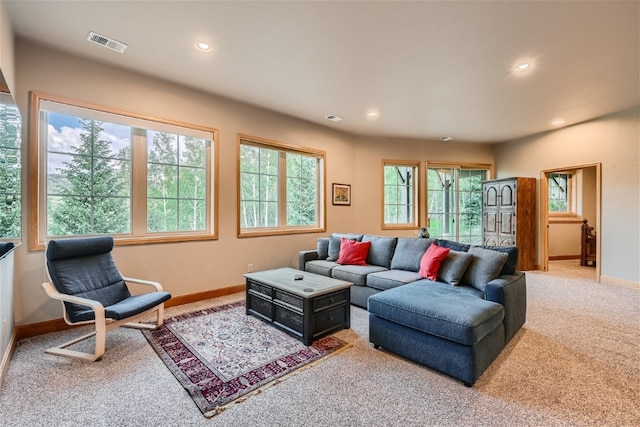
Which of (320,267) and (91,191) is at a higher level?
(91,191)

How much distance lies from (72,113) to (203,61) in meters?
1.40

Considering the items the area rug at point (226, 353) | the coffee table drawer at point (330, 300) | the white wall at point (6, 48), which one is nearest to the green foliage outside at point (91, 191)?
the white wall at point (6, 48)

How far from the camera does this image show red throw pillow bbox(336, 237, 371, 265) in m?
4.03

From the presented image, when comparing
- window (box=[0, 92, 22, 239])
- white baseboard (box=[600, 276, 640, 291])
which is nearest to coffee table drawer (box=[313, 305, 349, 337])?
window (box=[0, 92, 22, 239])

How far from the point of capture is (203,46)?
2744mm

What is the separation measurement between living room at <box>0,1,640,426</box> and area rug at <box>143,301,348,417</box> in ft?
2.88

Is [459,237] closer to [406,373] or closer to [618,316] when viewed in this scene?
[618,316]

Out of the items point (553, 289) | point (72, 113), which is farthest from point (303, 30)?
point (553, 289)

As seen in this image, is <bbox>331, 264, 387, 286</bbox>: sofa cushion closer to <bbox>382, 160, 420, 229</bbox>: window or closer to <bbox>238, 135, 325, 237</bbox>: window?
<bbox>238, 135, 325, 237</bbox>: window

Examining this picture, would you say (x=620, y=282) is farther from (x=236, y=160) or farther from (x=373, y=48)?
(x=236, y=160)

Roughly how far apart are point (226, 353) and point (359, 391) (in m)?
1.14

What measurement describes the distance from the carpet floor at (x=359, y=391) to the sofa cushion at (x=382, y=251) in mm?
1419

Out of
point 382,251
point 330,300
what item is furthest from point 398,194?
point 330,300

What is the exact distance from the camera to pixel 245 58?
116 inches
